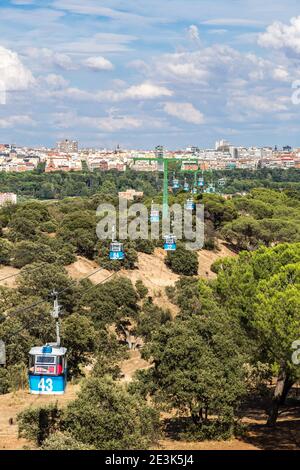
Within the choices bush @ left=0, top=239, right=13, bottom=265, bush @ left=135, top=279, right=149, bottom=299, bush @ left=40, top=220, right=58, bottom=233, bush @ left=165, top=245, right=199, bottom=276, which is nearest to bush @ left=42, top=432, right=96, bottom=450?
bush @ left=135, top=279, right=149, bottom=299

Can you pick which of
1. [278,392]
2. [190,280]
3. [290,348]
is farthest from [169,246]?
[290,348]

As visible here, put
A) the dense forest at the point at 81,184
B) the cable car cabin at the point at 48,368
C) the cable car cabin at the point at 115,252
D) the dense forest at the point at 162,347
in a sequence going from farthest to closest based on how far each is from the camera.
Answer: the dense forest at the point at 81,184 < the cable car cabin at the point at 115,252 < the dense forest at the point at 162,347 < the cable car cabin at the point at 48,368

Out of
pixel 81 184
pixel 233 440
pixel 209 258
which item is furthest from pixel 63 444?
pixel 81 184

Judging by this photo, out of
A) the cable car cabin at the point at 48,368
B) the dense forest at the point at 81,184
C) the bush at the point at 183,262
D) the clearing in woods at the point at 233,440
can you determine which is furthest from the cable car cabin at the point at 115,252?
the dense forest at the point at 81,184

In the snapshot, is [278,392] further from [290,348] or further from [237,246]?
[237,246]

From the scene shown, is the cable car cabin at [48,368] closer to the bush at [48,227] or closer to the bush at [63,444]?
the bush at [63,444]

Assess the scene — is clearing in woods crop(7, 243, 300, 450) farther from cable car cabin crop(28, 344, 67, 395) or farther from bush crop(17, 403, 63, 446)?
cable car cabin crop(28, 344, 67, 395)

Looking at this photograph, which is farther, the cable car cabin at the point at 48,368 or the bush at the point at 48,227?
the bush at the point at 48,227
